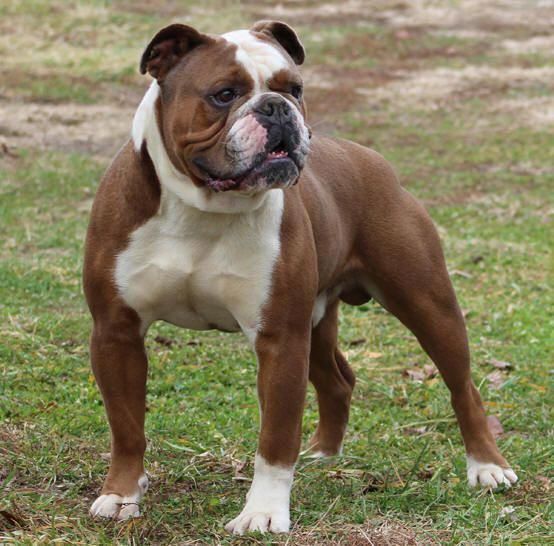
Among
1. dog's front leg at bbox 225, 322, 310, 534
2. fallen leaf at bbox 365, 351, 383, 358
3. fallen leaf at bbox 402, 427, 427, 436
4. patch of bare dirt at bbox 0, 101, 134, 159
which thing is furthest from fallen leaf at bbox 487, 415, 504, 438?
patch of bare dirt at bbox 0, 101, 134, 159

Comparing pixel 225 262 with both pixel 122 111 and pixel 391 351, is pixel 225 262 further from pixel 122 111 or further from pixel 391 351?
pixel 122 111

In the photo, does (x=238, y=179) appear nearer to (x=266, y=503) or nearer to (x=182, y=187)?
(x=182, y=187)

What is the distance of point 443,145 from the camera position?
42.2 feet

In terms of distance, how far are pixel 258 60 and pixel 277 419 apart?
1233 mm

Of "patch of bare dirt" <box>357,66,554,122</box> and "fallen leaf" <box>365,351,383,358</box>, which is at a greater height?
"fallen leaf" <box>365,351,383,358</box>

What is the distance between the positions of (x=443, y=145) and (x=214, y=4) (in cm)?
759

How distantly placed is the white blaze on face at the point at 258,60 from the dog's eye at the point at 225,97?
3.0 inches

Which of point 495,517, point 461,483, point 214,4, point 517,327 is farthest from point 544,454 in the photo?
point 214,4

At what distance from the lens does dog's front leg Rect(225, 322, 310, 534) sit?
165 inches

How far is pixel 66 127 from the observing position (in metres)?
12.8

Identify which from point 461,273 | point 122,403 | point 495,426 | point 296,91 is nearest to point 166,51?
point 296,91

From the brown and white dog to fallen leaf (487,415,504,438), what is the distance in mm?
1714

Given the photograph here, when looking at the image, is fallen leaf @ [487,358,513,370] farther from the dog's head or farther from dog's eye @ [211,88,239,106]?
dog's eye @ [211,88,239,106]

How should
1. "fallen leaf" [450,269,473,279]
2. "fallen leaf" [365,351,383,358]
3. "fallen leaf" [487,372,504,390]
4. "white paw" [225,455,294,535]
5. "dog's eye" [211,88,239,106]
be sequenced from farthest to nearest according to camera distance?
"fallen leaf" [450,269,473,279] → "fallen leaf" [365,351,383,358] → "fallen leaf" [487,372,504,390] → "white paw" [225,455,294,535] → "dog's eye" [211,88,239,106]
